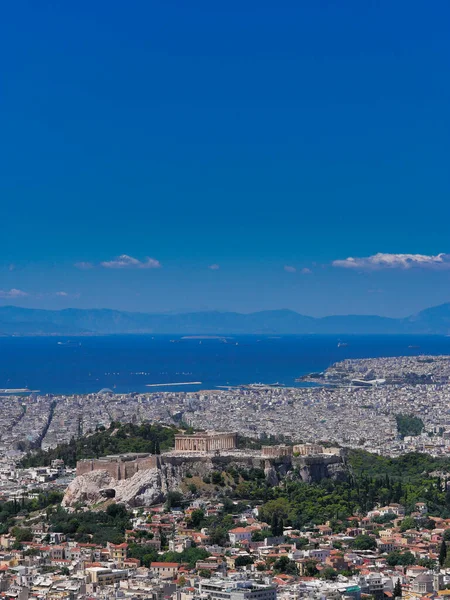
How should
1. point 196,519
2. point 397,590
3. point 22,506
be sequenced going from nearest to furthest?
point 397,590 < point 196,519 < point 22,506

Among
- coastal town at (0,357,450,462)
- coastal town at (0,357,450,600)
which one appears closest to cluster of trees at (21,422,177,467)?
coastal town at (0,357,450,600)

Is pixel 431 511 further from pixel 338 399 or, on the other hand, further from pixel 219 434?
pixel 338 399

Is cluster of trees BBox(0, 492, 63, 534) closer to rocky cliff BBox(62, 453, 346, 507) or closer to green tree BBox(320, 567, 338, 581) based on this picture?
rocky cliff BBox(62, 453, 346, 507)

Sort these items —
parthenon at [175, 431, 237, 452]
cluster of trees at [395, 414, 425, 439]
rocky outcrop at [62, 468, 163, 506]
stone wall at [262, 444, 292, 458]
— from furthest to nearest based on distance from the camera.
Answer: cluster of trees at [395, 414, 425, 439], parthenon at [175, 431, 237, 452], stone wall at [262, 444, 292, 458], rocky outcrop at [62, 468, 163, 506]

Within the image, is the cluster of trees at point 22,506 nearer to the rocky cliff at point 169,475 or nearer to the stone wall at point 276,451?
the rocky cliff at point 169,475

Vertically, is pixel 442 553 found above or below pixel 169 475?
below

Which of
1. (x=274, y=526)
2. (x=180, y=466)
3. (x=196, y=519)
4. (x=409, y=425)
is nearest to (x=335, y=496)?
(x=180, y=466)

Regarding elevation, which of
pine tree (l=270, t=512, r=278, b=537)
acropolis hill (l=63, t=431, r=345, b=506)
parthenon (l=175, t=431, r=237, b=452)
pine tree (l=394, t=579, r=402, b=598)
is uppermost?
parthenon (l=175, t=431, r=237, b=452)

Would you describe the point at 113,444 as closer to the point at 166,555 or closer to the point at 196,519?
the point at 196,519
